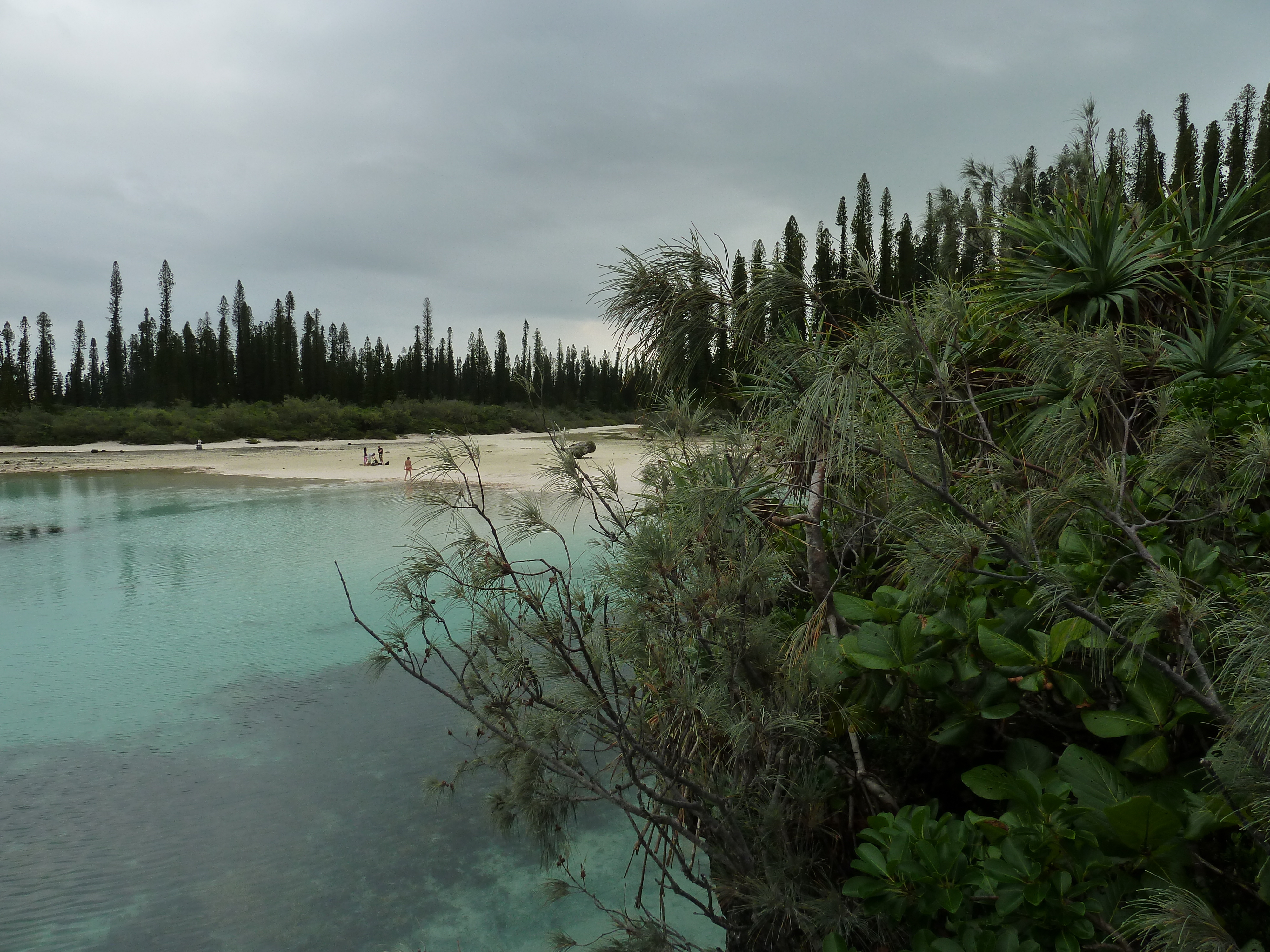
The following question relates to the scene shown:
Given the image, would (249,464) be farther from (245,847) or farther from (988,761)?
(988,761)

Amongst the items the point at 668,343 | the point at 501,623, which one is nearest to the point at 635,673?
the point at 501,623

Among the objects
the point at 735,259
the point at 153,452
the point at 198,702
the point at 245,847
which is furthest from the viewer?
the point at 153,452

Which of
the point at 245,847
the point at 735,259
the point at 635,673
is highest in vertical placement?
the point at 735,259

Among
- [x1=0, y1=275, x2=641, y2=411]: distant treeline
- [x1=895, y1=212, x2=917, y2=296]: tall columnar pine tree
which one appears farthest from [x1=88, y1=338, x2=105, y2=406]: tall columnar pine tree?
[x1=895, y1=212, x2=917, y2=296]: tall columnar pine tree

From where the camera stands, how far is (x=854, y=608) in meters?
2.19

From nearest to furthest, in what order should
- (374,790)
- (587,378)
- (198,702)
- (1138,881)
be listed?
(1138,881), (374,790), (198,702), (587,378)

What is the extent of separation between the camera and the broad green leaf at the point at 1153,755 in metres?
1.66

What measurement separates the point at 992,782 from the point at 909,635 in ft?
1.24

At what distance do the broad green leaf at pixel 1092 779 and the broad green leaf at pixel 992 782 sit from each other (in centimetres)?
12

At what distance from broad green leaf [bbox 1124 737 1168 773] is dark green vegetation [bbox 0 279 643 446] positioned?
32.5m

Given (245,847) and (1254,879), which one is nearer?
(1254,879)

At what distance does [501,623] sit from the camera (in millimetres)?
2180

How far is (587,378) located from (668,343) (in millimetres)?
71749

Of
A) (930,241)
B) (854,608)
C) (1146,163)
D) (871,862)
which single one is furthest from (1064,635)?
(1146,163)
